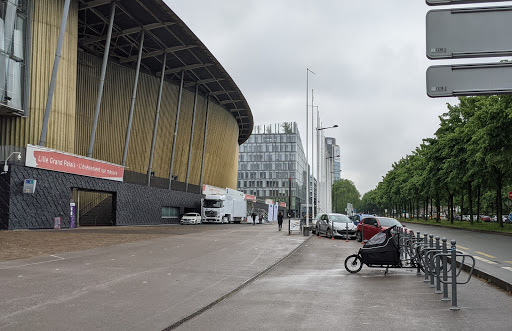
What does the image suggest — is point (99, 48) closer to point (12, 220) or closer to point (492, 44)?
point (12, 220)

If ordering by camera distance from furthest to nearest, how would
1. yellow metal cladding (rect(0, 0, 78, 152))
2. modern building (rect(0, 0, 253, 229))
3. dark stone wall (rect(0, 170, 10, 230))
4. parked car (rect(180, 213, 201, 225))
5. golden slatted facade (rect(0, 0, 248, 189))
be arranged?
parked car (rect(180, 213, 201, 225))
golden slatted facade (rect(0, 0, 248, 189))
yellow metal cladding (rect(0, 0, 78, 152))
modern building (rect(0, 0, 253, 229))
dark stone wall (rect(0, 170, 10, 230))

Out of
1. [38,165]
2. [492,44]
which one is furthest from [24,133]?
[492,44]

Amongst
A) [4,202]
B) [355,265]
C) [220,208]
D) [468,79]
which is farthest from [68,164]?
Result: [468,79]

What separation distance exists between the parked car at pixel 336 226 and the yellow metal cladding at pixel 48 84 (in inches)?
726

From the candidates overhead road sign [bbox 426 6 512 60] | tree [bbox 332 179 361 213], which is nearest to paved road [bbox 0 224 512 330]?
overhead road sign [bbox 426 6 512 60]

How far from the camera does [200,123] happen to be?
213 feet

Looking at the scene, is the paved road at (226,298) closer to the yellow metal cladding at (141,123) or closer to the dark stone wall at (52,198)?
the dark stone wall at (52,198)

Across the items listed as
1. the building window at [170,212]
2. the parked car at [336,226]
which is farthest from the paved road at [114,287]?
the building window at [170,212]

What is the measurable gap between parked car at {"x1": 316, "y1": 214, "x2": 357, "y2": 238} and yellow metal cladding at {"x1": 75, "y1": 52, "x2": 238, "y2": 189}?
79.2 ft

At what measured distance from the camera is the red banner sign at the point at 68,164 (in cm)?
2830

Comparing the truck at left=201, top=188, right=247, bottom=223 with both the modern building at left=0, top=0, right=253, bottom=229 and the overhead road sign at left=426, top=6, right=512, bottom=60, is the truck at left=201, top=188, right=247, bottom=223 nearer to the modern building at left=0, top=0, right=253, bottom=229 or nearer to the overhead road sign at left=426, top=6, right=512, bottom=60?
the modern building at left=0, top=0, right=253, bottom=229

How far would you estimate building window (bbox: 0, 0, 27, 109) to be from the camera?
2745 centimetres

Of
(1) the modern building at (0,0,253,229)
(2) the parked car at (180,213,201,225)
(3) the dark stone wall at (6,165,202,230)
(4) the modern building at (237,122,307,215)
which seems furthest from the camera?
(4) the modern building at (237,122,307,215)

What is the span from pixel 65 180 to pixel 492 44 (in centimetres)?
3043
